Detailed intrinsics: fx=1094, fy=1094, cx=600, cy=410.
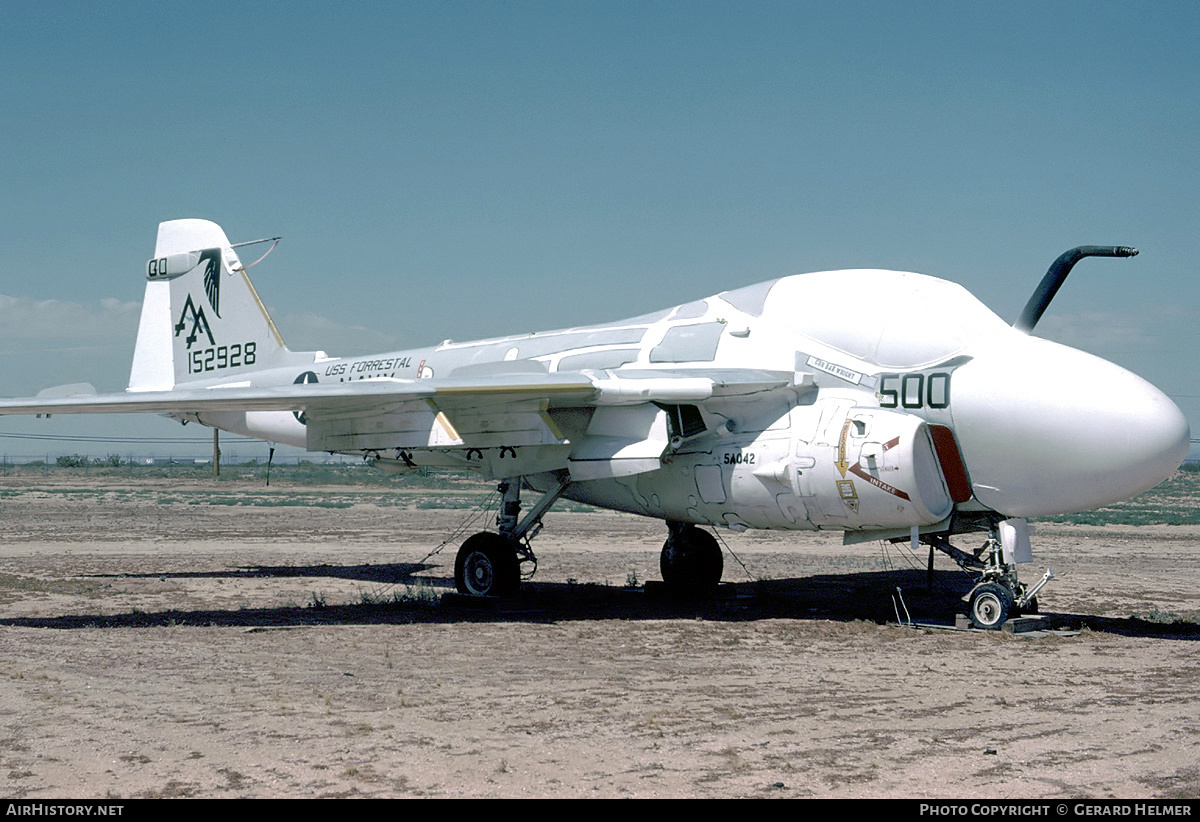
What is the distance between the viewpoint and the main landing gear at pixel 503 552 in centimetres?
1362

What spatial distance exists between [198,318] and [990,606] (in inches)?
521

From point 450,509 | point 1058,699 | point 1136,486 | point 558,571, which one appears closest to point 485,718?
point 1058,699

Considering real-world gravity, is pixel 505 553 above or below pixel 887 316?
below

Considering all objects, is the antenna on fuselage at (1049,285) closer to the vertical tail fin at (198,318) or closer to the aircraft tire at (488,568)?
the aircraft tire at (488,568)

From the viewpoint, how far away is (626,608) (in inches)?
536

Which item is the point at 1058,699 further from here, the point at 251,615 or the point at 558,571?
the point at 558,571

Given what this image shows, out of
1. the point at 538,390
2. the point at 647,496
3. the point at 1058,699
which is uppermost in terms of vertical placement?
the point at 538,390

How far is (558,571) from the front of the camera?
721 inches

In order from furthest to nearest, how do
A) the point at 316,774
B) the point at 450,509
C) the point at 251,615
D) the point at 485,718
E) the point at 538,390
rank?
1. the point at 450,509
2. the point at 251,615
3. the point at 538,390
4. the point at 485,718
5. the point at 316,774

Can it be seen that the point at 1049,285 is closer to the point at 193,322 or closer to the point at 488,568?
Result: the point at 488,568

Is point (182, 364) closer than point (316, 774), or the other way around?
point (316, 774)

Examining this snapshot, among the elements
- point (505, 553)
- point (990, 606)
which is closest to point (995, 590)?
point (990, 606)

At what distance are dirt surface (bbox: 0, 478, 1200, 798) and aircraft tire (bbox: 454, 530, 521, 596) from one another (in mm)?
461

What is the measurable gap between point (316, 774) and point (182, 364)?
14.0 m
